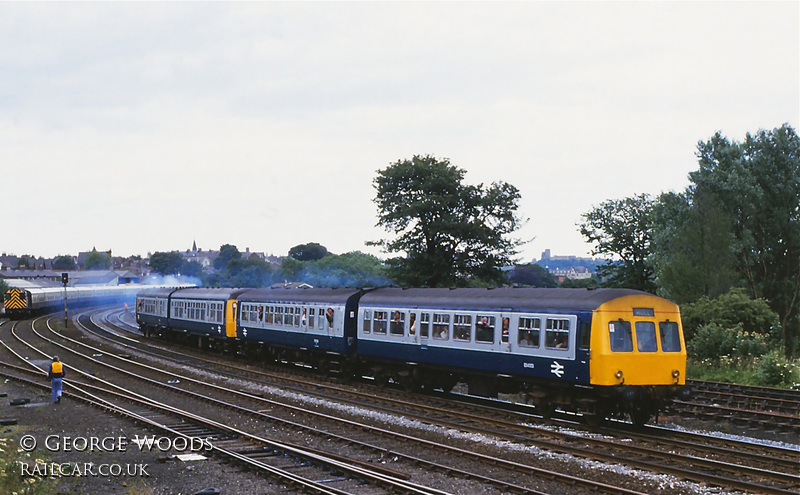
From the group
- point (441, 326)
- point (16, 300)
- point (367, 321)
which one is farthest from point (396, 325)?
point (16, 300)

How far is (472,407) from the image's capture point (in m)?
21.2

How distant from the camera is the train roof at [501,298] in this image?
18031 millimetres

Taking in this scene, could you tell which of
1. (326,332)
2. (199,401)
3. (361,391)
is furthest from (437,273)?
(199,401)

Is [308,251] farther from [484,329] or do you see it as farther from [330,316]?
[484,329]

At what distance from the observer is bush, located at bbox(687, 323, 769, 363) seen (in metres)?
28.0

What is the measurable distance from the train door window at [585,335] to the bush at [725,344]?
13.2 meters

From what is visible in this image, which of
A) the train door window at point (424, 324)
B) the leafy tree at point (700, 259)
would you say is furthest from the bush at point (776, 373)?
the leafy tree at point (700, 259)

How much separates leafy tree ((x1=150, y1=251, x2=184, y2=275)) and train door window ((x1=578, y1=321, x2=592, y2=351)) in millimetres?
174895

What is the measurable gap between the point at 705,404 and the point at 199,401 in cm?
1448

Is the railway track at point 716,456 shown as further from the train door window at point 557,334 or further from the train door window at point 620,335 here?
the train door window at point 557,334

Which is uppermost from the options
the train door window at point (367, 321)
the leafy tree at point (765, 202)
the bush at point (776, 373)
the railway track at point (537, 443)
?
the leafy tree at point (765, 202)

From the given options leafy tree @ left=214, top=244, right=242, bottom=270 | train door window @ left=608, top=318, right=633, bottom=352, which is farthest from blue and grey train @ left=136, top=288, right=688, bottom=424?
leafy tree @ left=214, top=244, right=242, bottom=270

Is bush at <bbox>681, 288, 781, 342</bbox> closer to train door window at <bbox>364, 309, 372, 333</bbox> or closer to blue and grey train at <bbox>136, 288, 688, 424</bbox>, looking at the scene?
blue and grey train at <bbox>136, 288, 688, 424</bbox>

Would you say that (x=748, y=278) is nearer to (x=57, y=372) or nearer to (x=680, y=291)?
(x=680, y=291)
